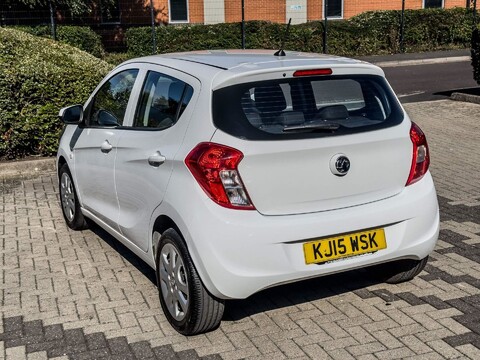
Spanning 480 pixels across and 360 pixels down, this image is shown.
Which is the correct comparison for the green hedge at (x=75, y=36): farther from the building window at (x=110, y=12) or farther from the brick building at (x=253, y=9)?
the brick building at (x=253, y=9)

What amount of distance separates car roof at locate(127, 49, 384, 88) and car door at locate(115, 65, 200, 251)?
10 cm

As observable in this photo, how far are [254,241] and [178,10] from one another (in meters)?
24.2

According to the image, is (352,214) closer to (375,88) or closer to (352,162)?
(352,162)

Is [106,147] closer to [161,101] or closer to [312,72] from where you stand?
[161,101]

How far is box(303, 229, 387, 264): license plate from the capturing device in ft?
14.0

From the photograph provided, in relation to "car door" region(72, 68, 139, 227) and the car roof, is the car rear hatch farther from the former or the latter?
"car door" region(72, 68, 139, 227)

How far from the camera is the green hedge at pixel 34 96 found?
8953mm

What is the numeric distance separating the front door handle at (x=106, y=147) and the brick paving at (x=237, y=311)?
95 centimetres

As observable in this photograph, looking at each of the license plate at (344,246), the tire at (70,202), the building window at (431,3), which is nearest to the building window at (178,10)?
the building window at (431,3)

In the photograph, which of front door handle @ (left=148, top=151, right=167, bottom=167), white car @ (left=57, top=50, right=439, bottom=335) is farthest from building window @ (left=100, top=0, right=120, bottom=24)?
front door handle @ (left=148, top=151, right=167, bottom=167)

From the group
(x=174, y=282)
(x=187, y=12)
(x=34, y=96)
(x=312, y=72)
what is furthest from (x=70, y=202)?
(x=187, y=12)

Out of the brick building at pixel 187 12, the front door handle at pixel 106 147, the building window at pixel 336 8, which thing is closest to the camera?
the front door handle at pixel 106 147

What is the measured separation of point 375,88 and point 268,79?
78 cm

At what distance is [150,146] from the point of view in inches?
190
